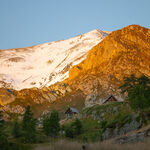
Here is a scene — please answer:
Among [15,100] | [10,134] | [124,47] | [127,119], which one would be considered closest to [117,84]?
[124,47]

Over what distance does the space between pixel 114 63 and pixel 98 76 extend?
588 inches

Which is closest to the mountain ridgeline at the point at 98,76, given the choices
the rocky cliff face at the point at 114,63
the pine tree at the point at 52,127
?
the rocky cliff face at the point at 114,63

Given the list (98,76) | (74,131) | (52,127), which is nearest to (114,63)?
(98,76)

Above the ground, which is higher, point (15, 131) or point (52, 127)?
point (52, 127)

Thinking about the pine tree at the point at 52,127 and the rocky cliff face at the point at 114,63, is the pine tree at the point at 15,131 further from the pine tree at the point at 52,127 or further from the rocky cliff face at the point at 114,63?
the rocky cliff face at the point at 114,63

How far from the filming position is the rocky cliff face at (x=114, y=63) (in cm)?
12862

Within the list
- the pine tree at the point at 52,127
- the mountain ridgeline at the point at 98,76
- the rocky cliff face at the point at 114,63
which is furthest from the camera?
the rocky cliff face at the point at 114,63

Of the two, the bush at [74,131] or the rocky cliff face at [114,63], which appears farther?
the rocky cliff face at [114,63]

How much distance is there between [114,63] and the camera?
5576 inches

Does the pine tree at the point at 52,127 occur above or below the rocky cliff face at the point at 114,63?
below

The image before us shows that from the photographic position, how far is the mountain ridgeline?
124 metres

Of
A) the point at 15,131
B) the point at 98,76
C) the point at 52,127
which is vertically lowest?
the point at 15,131

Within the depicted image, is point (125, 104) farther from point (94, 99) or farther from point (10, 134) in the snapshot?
point (94, 99)

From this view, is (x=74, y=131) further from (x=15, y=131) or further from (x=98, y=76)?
(x=98, y=76)
